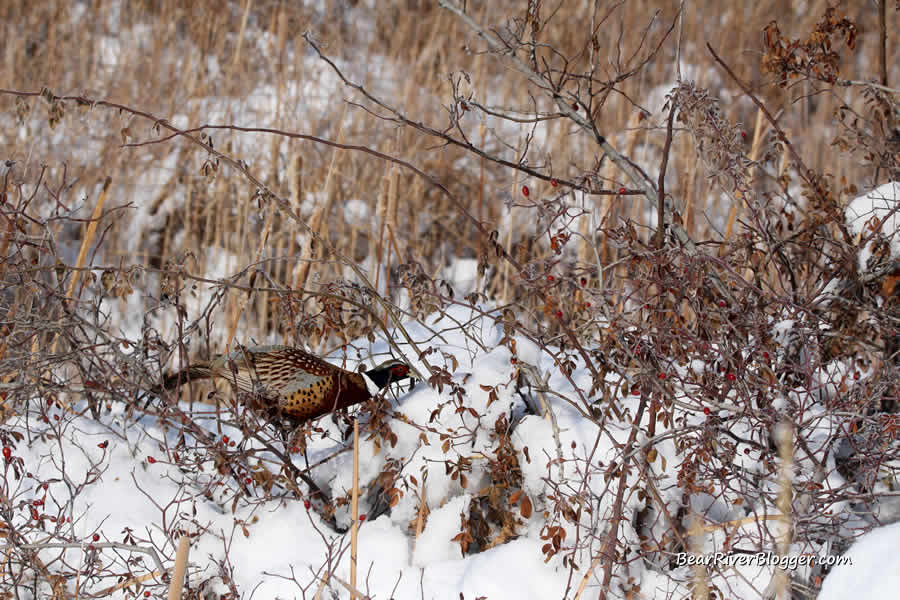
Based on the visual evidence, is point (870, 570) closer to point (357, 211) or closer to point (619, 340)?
point (619, 340)

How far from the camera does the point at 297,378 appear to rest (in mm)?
2424

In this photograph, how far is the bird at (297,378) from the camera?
→ 241 centimetres

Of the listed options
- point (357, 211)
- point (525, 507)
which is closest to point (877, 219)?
point (525, 507)

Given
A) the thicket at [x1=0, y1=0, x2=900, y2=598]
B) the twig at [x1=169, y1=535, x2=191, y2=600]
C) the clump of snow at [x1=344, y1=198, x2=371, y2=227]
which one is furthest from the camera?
the clump of snow at [x1=344, y1=198, x2=371, y2=227]

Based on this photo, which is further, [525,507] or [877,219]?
[877,219]

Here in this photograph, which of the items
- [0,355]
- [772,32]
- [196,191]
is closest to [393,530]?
[0,355]

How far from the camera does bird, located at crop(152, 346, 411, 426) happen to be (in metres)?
2.41

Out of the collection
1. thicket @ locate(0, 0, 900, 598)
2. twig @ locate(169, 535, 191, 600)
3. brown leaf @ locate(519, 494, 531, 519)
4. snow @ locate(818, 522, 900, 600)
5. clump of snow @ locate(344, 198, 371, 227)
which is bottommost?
snow @ locate(818, 522, 900, 600)

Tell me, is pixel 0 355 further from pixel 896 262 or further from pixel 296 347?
pixel 896 262

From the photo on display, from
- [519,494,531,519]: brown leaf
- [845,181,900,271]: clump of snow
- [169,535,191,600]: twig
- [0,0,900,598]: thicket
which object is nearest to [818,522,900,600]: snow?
[0,0,900,598]: thicket

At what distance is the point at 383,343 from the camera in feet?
9.68

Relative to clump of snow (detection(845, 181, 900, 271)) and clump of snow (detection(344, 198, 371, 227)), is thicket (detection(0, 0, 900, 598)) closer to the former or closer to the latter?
clump of snow (detection(845, 181, 900, 271))

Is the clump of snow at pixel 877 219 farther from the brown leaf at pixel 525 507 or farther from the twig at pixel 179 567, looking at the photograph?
the twig at pixel 179 567

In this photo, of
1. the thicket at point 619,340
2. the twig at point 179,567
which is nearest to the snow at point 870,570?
the thicket at point 619,340
